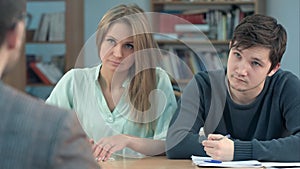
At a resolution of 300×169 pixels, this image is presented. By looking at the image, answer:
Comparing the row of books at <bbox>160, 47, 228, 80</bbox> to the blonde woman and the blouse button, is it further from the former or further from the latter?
the blouse button

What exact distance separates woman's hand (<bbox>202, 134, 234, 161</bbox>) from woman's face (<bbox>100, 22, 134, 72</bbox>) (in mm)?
385

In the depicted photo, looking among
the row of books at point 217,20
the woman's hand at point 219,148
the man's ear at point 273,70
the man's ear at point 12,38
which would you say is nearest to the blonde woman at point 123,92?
the woman's hand at point 219,148

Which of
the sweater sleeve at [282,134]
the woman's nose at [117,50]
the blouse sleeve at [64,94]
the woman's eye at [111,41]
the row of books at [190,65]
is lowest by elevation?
the sweater sleeve at [282,134]

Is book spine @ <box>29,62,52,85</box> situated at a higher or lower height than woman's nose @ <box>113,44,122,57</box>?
lower

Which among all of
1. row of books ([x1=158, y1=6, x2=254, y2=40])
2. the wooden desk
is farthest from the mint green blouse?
row of books ([x1=158, y1=6, x2=254, y2=40])

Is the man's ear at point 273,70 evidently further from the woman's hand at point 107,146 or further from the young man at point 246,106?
the woman's hand at point 107,146

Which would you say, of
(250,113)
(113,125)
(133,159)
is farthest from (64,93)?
(250,113)

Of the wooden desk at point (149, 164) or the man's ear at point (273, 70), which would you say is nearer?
the wooden desk at point (149, 164)

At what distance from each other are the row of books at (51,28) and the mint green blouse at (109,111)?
3.00 metres

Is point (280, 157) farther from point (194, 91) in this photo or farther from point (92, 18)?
point (92, 18)

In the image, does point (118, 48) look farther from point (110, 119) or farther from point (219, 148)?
point (219, 148)

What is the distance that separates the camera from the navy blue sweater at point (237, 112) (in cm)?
217

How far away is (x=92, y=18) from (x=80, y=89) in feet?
9.76

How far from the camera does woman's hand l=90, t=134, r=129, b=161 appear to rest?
205 cm
